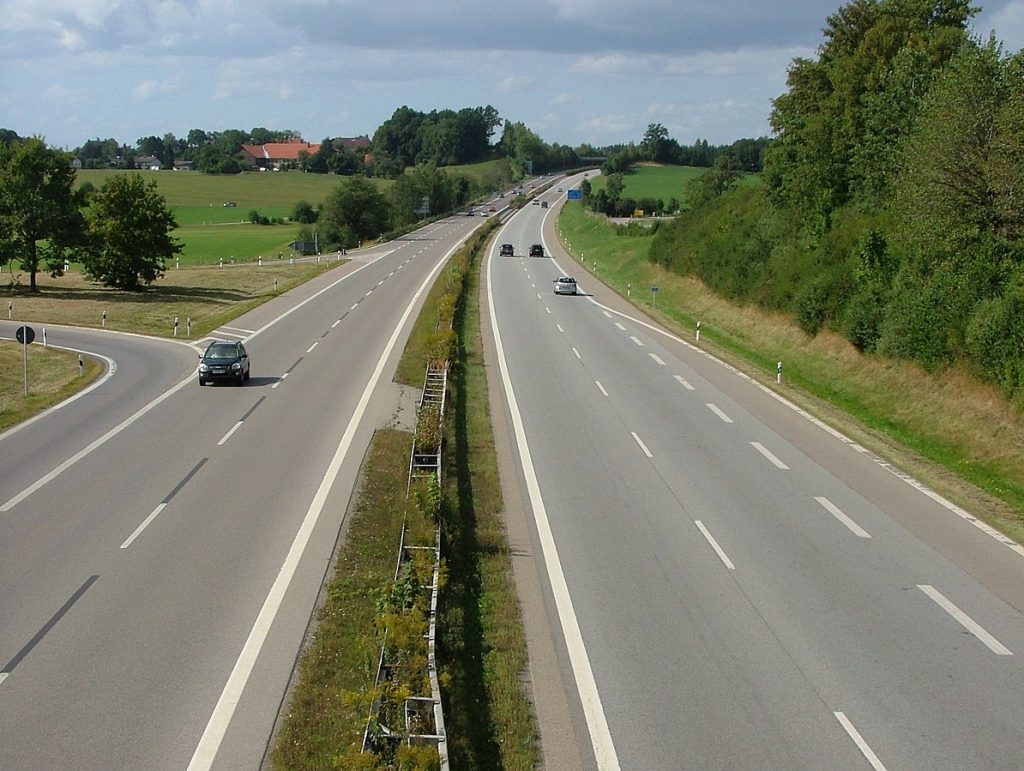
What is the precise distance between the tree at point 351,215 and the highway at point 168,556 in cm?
7577

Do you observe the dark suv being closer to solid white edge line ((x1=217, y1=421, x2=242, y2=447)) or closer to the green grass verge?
the green grass verge

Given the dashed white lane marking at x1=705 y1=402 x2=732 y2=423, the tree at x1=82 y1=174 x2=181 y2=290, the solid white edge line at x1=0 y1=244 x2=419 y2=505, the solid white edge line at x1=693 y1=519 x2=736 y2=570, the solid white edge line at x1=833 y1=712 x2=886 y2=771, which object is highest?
the tree at x1=82 y1=174 x2=181 y2=290

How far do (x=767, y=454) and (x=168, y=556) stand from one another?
12813 mm

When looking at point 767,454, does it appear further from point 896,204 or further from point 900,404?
point 896,204

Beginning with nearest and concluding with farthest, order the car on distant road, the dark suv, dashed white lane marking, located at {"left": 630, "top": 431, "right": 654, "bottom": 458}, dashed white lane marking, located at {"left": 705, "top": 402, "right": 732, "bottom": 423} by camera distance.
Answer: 1. dashed white lane marking, located at {"left": 630, "top": 431, "right": 654, "bottom": 458}
2. dashed white lane marking, located at {"left": 705, "top": 402, "right": 732, "bottom": 423}
3. the dark suv
4. the car on distant road

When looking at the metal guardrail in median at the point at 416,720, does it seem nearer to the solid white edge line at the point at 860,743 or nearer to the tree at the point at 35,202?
the solid white edge line at the point at 860,743

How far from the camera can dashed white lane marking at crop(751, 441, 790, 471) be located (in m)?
21.2

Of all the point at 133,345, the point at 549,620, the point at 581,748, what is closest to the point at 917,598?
the point at 549,620

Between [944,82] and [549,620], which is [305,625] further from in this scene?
[944,82]

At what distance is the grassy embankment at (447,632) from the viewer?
972 centimetres

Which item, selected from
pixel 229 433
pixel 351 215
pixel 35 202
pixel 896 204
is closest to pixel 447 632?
pixel 229 433

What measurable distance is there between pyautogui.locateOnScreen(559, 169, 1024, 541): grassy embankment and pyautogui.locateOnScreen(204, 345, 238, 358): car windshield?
16.0m

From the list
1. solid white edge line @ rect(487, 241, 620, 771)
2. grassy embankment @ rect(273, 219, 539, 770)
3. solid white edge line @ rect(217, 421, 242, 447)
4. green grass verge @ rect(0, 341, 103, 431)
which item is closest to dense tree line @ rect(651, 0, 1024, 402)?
solid white edge line @ rect(487, 241, 620, 771)

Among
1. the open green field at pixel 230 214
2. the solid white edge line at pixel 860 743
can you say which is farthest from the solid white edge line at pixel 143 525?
the open green field at pixel 230 214
